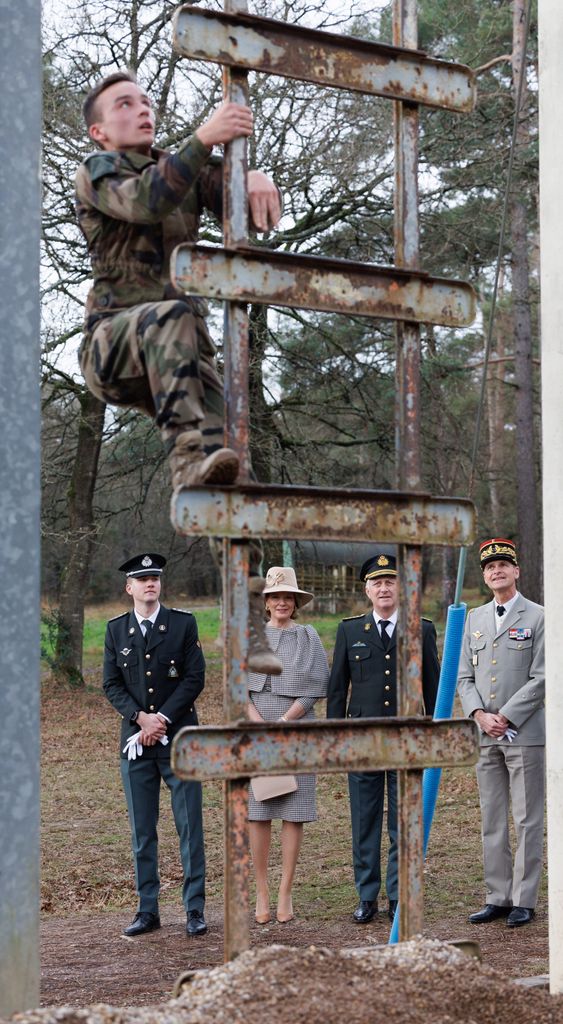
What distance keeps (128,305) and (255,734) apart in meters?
1.30

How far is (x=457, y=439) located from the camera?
60.7 feet

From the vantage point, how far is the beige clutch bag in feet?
22.1

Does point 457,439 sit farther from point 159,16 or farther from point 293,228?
point 159,16

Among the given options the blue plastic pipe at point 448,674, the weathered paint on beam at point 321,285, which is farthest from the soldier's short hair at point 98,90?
the blue plastic pipe at point 448,674

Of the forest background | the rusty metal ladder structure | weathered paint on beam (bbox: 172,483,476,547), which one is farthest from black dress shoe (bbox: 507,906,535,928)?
the forest background

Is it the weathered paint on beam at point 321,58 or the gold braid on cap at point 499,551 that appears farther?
the gold braid on cap at point 499,551

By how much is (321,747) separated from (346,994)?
23.3 inches

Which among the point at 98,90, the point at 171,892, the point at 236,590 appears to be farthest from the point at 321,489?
the point at 171,892

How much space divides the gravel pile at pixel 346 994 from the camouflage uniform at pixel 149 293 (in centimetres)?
138

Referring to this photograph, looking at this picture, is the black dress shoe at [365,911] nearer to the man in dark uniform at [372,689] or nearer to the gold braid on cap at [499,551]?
the man in dark uniform at [372,689]

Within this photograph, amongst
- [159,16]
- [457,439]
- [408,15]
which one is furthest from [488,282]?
[408,15]

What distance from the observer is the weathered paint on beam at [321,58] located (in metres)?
3.16

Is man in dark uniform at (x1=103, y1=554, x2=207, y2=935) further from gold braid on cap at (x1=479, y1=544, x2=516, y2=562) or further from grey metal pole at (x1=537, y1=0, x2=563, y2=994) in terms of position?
grey metal pole at (x1=537, y1=0, x2=563, y2=994)

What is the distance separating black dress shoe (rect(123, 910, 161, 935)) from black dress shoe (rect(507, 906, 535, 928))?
1875 mm
